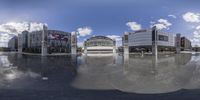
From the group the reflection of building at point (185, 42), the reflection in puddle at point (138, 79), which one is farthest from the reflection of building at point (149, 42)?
the reflection in puddle at point (138, 79)

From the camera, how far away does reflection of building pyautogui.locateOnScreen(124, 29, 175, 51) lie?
8843 cm

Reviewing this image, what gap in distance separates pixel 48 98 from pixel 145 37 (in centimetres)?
9059

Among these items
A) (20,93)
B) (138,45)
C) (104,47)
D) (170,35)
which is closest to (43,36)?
(104,47)

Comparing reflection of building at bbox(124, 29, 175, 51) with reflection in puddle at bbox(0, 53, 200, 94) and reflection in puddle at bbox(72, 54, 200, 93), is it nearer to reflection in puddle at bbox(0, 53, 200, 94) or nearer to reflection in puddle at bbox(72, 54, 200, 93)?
reflection in puddle at bbox(0, 53, 200, 94)

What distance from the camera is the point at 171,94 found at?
6.90m

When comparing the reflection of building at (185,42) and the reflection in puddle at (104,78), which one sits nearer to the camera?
the reflection in puddle at (104,78)

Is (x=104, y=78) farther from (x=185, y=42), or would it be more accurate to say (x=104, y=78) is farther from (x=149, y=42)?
(x=185, y=42)

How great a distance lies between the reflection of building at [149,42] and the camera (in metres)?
88.4

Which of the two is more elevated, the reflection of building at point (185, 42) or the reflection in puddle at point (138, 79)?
the reflection of building at point (185, 42)

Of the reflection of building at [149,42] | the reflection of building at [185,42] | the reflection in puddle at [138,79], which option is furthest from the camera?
the reflection of building at [149,42]

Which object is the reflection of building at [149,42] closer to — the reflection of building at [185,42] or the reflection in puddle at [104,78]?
the reflection of building at [185,42]

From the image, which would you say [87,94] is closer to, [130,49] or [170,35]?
[130,49]

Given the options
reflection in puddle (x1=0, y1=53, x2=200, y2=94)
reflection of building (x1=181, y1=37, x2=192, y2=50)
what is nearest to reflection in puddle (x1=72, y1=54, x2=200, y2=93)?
reflection in puddle (x1=0, y1=53, x2=200, y2=94)

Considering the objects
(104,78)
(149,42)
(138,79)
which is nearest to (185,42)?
(149,42)
